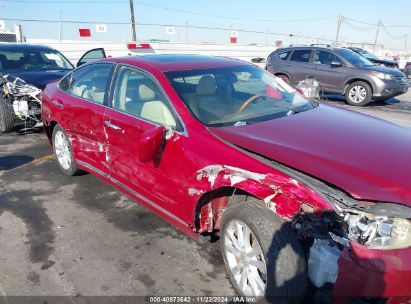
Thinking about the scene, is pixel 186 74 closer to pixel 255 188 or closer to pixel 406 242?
pixel 255 188

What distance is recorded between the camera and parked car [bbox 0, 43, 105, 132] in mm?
6805

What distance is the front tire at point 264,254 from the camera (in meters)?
2.23

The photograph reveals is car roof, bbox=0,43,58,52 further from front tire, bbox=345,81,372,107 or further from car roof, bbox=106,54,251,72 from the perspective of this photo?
front tire, bbox=345,81,372,107

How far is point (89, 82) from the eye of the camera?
169 inches

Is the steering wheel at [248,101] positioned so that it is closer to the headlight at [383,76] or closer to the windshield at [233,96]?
the windshield at [233,96]

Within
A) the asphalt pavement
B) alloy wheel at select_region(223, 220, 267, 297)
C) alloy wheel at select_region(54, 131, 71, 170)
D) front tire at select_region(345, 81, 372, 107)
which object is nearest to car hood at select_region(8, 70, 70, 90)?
alloy wheel at select_region(54, 131, 71, 170)

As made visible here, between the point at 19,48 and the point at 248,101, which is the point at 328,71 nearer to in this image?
the point at 19,48

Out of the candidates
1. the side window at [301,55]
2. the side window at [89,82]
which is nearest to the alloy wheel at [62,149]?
the side window at [89,82]

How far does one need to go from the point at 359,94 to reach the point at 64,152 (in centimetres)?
868

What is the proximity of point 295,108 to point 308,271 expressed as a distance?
5.39 ft

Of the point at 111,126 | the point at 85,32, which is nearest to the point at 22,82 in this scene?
the point at 111,126

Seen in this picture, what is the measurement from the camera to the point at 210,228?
2.92 m

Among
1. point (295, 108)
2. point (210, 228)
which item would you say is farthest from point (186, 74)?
point (210, 228)

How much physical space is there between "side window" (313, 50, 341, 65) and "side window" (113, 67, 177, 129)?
9.17m
